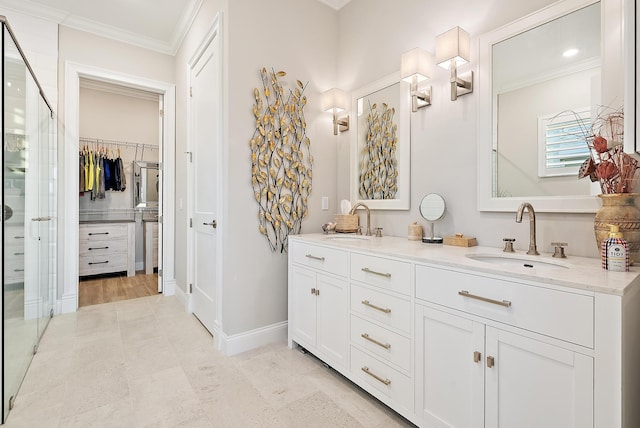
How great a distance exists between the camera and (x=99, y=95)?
4.99 meters

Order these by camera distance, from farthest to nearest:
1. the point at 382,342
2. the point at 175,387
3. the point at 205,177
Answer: the point at 205,177
the point at 175,387
the point at 382,342

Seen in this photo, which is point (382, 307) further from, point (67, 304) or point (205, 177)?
point (67, 304)

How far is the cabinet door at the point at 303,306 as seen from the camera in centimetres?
219

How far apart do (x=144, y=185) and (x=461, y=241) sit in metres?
5.10

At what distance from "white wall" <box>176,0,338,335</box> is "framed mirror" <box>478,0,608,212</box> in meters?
1.36

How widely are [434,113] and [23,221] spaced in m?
2.77

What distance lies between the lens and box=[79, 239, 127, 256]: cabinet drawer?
446 centimetres

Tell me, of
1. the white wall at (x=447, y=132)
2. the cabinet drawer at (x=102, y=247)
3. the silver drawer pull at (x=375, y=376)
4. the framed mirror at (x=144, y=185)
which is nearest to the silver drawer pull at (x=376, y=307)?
the silver drawer pull at (x=375, y=376)

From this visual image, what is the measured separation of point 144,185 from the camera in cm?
529

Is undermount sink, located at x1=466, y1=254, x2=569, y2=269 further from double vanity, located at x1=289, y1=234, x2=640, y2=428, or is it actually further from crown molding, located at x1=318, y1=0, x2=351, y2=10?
crown molding, located at x1=318, y1=0, x2=351, y2=10

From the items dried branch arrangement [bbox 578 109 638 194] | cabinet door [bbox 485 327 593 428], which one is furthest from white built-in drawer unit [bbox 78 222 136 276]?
dried branch arrangement [bbox 578 109 638 194]

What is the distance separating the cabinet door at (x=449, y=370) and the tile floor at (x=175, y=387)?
279 millimetres

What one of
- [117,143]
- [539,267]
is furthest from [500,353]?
[117,143]

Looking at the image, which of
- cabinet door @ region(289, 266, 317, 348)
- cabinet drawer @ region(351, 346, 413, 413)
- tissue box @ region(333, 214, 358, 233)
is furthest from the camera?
tissue box @ region(333, 214, 358, 233)
